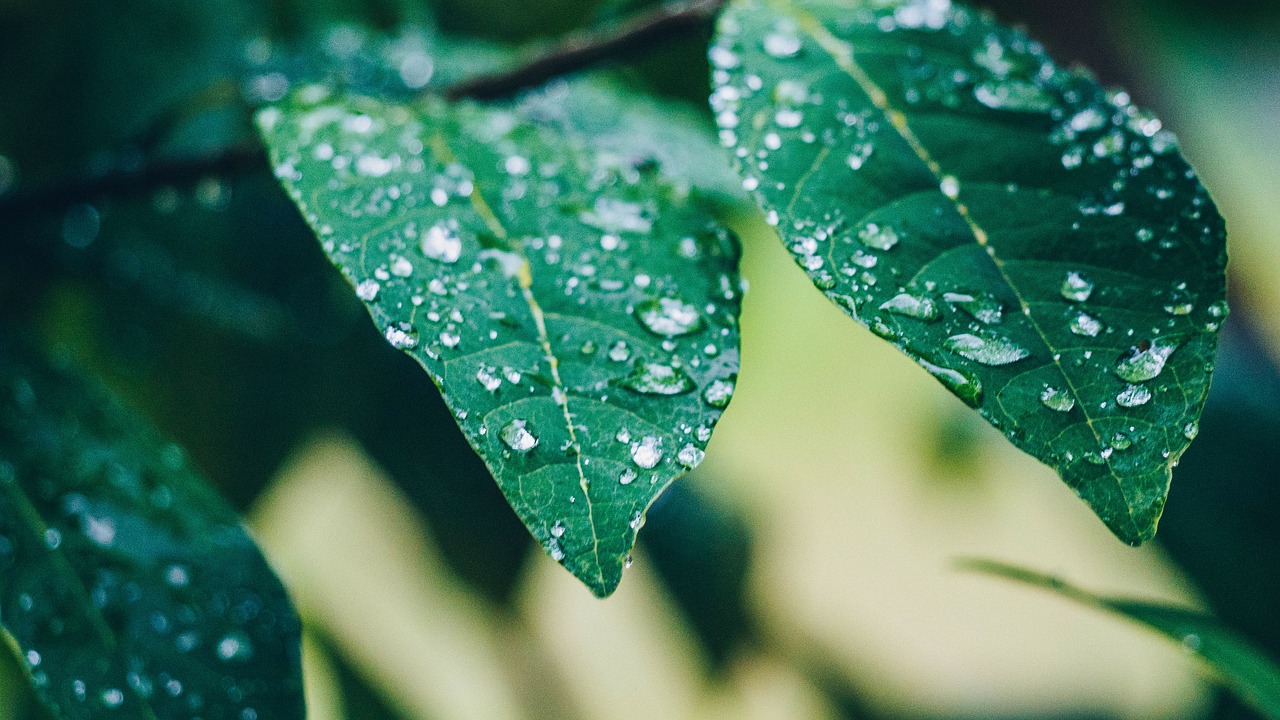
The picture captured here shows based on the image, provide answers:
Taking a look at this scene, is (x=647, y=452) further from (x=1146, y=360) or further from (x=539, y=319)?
(x=1146, y=360)

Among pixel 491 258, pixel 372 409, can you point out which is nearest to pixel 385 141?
pixel 491 258

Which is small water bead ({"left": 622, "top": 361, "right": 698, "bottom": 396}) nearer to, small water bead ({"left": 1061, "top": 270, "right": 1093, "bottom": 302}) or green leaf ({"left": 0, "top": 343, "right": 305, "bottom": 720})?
small water bead ({"left": 1061, "top": 270, "right": 1093, "bottom": 302})

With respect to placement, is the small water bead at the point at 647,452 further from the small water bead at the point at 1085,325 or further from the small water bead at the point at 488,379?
the small water bead at the point at 1085,325

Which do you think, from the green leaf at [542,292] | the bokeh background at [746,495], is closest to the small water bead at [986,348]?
the green leaf at [542,292]

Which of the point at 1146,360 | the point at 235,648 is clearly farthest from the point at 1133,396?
the point at 235,648

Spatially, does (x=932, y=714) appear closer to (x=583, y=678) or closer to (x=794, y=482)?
(x=794, y=482)

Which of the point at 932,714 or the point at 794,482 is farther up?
the point at 794,482
